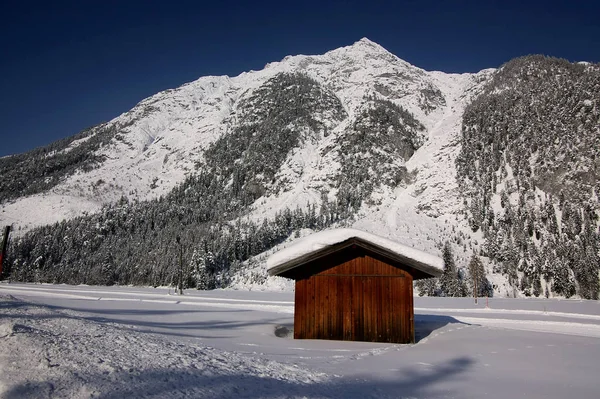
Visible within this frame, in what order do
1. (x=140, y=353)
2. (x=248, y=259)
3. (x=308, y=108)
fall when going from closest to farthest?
1. (x=140, y=353)
2. (x=248, y=259)
3. (x=308, y=108)

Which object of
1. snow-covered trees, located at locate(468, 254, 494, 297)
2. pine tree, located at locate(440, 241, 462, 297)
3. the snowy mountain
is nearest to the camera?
pine tree, located at locate(440, 241, 462, 297)

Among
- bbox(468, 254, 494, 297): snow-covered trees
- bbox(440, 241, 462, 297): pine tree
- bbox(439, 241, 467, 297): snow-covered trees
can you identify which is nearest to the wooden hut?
bbox(439, 241, 467, 297): snow-covered trees

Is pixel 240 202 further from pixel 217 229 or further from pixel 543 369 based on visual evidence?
pixel 543 369

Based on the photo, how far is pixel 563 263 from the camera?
3919 cm

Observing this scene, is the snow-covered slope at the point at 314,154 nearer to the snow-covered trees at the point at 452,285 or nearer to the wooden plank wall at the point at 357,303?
the snow-covered trees at the point at 452,285

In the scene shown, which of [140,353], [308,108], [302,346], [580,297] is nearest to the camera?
[140,353]

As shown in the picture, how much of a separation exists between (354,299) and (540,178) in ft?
175

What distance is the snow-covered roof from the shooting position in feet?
37.7

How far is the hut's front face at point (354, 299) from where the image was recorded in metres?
11.6

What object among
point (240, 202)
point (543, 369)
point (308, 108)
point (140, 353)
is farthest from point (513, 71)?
point (140, 353)

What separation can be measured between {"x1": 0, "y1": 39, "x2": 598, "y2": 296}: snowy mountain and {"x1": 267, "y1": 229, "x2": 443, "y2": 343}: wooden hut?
37325 millimetres

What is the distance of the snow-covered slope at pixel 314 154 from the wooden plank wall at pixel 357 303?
173ft

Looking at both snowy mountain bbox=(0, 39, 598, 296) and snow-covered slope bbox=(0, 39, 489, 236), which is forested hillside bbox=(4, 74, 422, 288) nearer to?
snowy mountain bbox=(0, 39, 598, 296)

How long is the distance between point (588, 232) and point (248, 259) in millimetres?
54231
